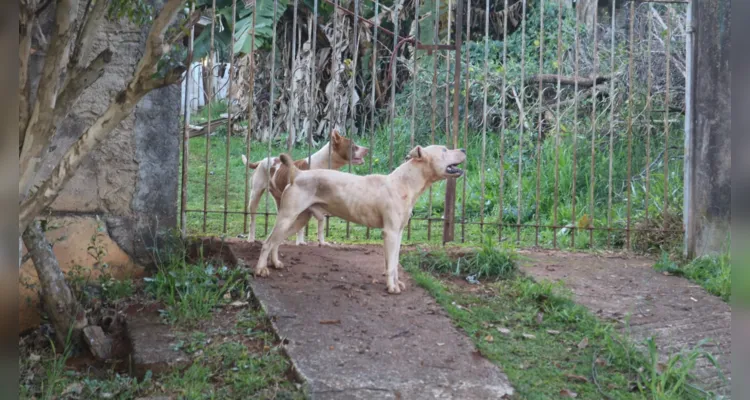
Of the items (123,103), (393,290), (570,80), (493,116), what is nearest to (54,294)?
(123,103)

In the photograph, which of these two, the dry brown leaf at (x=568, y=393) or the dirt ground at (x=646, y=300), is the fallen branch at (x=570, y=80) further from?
the dry brown leaf at (x=568, y=393)

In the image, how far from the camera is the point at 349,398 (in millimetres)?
4059

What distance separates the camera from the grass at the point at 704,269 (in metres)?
6.52

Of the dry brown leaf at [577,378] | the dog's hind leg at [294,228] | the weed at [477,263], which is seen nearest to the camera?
the dry brown leaf at [577,378]

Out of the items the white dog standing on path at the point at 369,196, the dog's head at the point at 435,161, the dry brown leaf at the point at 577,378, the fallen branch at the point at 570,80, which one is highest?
the fallen branch at the point at 570,80

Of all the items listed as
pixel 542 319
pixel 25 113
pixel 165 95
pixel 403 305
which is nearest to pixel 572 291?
pixel 542 319

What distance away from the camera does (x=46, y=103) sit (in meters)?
2.55

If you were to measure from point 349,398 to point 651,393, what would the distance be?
192 cm

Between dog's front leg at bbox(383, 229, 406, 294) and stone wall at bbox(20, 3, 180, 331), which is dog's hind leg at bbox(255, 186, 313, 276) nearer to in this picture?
dog's front leg at bbox(383, 229, 406, 294)

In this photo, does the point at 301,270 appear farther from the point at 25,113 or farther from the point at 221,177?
the point at 221,177

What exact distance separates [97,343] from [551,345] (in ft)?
10.8

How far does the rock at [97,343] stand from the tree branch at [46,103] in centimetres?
290

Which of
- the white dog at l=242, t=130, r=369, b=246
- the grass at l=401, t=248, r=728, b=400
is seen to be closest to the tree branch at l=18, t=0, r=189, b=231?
the grass at l=401, t=248, r=728, b=400

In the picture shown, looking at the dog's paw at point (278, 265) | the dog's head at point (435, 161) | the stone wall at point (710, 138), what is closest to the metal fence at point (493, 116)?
the stone wall at point (710, 138)
